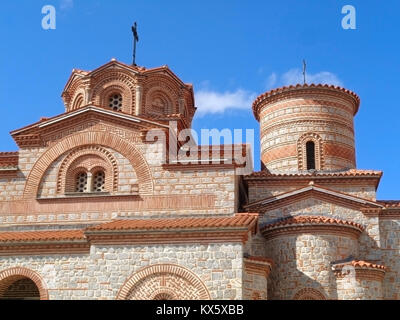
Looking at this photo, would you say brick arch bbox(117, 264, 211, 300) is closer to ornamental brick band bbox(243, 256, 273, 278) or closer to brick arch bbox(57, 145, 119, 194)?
ornamental brick band bbox(243, 256, 273, 278)

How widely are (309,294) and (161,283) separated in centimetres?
436

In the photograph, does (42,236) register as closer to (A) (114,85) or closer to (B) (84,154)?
(B) (84,154)

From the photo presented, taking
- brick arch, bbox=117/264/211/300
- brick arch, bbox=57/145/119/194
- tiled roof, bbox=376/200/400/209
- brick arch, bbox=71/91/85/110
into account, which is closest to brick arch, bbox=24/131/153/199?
brick arch, bbox=57/145/119/194

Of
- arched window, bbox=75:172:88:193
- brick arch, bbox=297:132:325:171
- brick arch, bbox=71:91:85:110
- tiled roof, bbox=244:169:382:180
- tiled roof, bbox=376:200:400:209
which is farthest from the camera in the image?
brick arch, bbox=71:91:85:110

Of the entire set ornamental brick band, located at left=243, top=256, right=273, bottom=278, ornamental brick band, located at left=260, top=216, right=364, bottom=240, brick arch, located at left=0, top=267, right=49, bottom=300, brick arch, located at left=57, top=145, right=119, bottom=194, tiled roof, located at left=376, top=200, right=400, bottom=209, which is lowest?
brick arch, located at left=0, top=267, right=49, bottom=300

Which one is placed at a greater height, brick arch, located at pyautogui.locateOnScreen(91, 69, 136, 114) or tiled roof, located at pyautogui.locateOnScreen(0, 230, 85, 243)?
brick arch, located at pyautogui.locateOnScreen(91, 69, 136, 114)

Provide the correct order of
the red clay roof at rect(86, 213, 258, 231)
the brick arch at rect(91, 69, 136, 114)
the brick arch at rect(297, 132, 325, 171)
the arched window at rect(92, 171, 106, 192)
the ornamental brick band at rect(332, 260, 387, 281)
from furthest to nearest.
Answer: the brick arch at rect(297, 132, 325, 171)
the brick arch at rect(91, 69, 136, 114)
the arched window at rect(92, 171, 106, 192)
the ornamental brick band at rect(332, 260, 387, 281)
the red clay roof at rect(86, 213, 258, 231)

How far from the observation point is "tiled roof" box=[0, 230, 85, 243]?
13.7 meters

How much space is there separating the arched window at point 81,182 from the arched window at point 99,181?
24 cm

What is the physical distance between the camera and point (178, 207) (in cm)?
1462

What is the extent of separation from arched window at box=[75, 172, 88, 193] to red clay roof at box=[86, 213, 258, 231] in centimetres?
180

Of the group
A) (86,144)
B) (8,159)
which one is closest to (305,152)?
(86,144)
